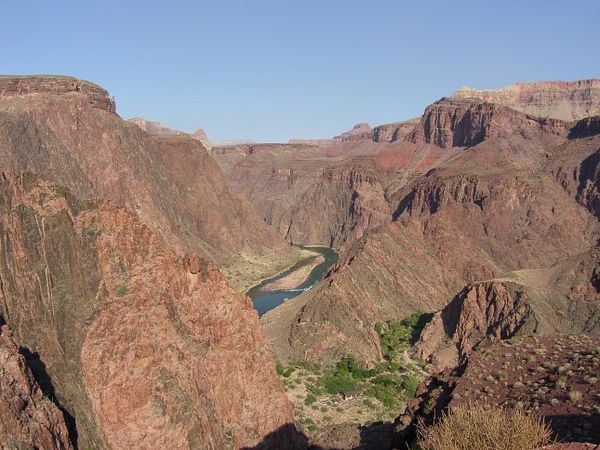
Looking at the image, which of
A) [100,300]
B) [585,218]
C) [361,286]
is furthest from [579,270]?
[585,218]

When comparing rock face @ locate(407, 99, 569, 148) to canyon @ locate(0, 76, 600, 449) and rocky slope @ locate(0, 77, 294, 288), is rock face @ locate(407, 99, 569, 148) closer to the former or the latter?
canyon @ locate(0, 76, 600, 449)

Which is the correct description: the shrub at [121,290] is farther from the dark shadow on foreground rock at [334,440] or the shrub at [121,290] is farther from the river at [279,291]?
the river at [279,291]

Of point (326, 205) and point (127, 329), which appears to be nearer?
point (127, 329)

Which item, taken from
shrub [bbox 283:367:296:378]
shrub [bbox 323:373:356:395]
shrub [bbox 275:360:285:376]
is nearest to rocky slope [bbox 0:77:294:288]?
shrub [bbox 275:360:285:376]

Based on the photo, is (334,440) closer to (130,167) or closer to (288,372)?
(288,372)

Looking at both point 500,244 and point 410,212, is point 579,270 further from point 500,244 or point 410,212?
point 410,212

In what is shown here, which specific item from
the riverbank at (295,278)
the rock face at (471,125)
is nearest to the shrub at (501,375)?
the riverbank at (295,278)

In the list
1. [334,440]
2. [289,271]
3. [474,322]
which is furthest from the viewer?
[289,271]

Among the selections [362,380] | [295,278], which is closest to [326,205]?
[295,278]

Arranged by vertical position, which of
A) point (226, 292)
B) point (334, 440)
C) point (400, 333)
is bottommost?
point (400, 333)
